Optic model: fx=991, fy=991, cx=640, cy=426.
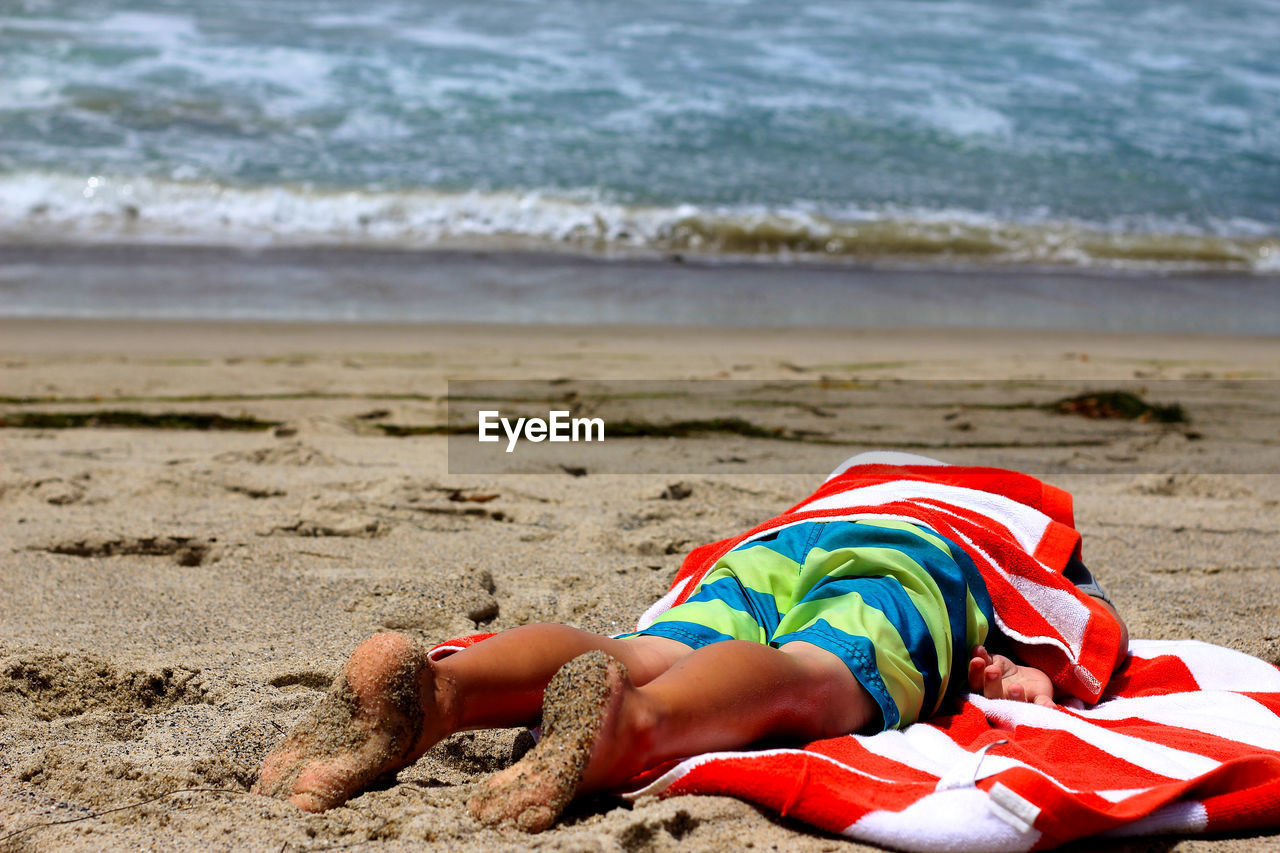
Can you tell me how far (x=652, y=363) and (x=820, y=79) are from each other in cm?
740

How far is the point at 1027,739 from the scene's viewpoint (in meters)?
1.58

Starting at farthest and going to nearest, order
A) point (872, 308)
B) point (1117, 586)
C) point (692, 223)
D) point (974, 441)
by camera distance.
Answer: point (692, 223) → point (872, 308) → point (974, 441) → point (1117, 586)

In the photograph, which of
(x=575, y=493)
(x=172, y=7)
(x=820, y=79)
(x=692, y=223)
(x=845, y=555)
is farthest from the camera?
(x=172, y=7)

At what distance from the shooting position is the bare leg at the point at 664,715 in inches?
50.0

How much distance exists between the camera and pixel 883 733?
5.03 feet

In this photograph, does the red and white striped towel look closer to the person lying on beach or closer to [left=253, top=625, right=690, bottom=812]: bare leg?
the person lying on beach

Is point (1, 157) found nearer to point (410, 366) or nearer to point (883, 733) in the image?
point (410, 366)

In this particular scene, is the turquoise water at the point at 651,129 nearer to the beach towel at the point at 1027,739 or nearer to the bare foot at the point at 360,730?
the beach towel at the point at 1027,739

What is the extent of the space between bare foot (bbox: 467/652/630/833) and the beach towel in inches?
5.2

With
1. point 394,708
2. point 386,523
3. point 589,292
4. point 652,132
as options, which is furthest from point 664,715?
point 652,132

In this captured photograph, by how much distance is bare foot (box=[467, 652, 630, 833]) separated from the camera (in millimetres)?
1267

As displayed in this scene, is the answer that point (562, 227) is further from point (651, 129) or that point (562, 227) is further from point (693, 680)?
point (693, 680)

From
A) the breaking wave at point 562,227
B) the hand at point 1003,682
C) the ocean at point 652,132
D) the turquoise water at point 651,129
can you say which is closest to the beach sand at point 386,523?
the hand at point 1003,682

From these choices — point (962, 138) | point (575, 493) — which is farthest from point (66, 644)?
point (962, 138)
